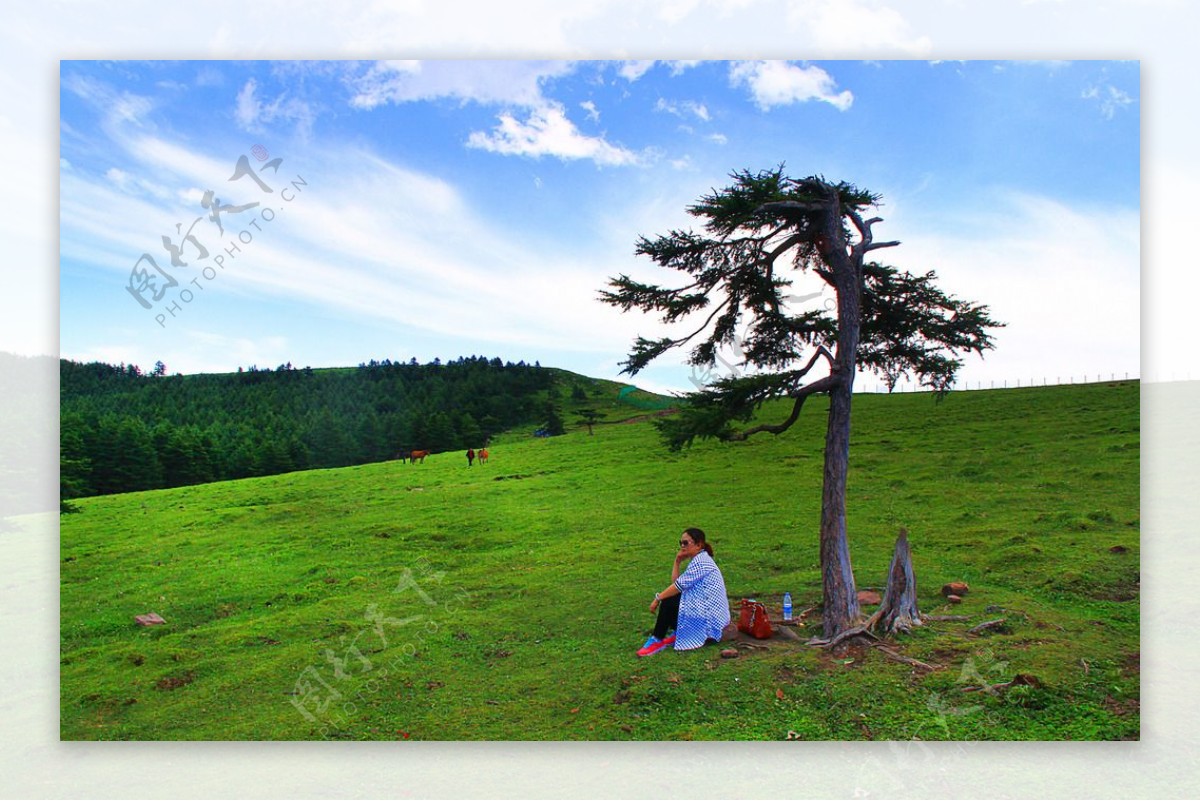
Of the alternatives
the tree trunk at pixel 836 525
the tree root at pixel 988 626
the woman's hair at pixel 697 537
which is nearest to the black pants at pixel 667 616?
the woman's hair at pixel 697 537

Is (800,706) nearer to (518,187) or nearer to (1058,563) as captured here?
(1058,563)

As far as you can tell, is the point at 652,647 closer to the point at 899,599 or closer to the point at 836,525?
the point at 836,525

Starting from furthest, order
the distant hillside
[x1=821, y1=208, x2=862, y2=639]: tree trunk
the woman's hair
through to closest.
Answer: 1. the distant hillside
2. [x1=821, y1=208, x2=862, y2=639]: tree trunk
3. the woman's hair

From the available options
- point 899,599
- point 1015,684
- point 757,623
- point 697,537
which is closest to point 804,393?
point 697,537

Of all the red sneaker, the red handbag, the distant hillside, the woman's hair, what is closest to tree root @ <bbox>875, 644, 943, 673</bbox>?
the red handbag

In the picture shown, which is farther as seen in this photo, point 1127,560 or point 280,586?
point 280,586

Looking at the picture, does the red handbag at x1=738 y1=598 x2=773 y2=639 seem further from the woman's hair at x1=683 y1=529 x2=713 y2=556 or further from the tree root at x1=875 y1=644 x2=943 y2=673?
the tree root at x1=875 y1=644 x2=943 y2=673

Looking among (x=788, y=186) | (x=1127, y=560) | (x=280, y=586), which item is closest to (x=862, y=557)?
(x=1127, y=560)

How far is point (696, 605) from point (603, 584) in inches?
84.3

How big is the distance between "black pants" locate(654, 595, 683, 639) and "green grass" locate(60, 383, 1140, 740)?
0.38 m

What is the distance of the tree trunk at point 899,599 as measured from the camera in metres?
8.20

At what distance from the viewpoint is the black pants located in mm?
8156

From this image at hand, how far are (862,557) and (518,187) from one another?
685cm

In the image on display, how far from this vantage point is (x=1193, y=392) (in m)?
8.95
